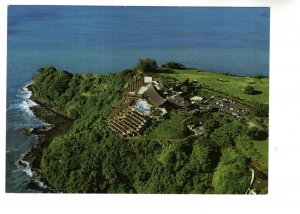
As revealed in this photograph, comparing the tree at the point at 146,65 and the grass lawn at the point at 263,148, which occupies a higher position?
the tree at the point at 146,65

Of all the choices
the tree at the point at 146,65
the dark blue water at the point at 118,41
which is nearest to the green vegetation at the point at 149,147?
the tree at the point at 146,65

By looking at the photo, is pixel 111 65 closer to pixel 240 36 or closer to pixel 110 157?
pixel 110 157

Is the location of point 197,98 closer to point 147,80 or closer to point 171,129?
point 171,129

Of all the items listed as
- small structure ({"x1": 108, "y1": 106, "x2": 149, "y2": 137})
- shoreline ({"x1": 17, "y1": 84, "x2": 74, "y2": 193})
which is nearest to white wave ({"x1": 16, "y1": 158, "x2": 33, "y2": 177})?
shoreline ({"x1": 17, "y1": 84, "x2": 74, "y2": 193})

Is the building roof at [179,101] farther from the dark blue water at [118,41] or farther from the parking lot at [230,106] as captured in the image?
the dark blue water at [118,41]

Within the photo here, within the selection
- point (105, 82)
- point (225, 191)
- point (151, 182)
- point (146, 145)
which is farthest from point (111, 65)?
point (225, 191)

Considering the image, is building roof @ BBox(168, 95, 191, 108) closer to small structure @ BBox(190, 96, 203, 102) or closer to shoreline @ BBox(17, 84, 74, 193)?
small structure @ BBox(190, 96, 203, 102)

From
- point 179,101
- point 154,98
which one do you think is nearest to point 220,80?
point 179,101
